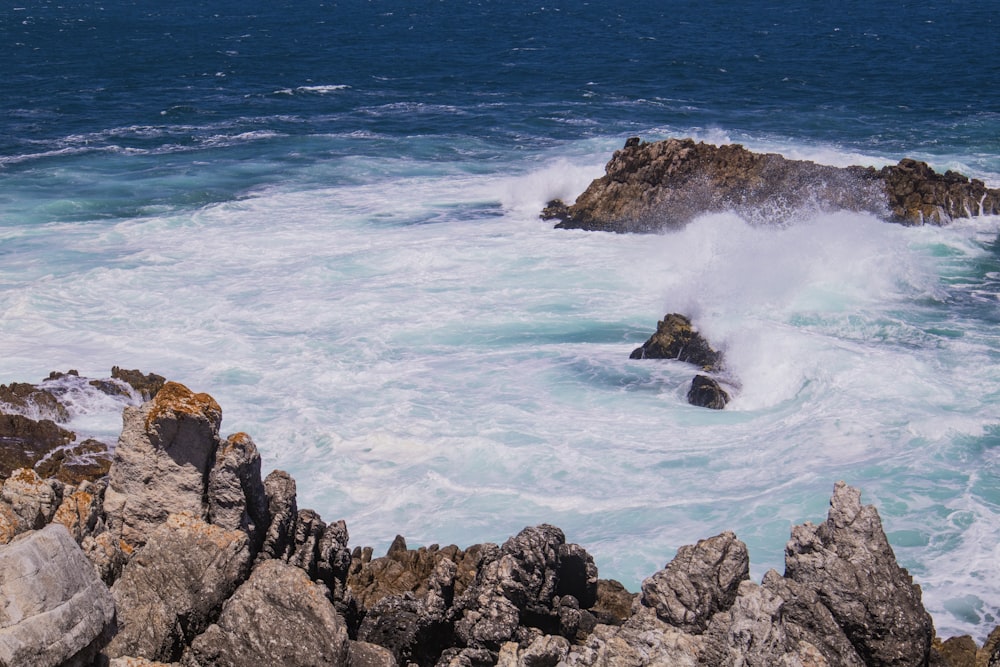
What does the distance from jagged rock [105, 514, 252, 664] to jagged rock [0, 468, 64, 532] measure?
52.3 inches

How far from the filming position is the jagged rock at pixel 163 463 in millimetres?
13359

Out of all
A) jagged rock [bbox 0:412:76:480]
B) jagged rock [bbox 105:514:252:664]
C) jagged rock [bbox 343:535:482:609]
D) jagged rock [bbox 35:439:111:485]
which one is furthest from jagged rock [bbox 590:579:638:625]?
jagged rock [bbox 0:412:76:480]

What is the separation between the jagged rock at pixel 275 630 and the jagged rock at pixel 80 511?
100.0 inches

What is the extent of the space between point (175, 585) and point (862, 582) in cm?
809

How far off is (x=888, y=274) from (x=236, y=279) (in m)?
22.0

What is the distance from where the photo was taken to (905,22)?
103 metres

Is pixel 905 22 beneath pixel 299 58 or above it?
above

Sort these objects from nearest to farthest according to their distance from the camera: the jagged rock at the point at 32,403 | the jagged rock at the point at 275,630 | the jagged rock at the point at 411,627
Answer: the jagged rock at the point at 275,630, the jagged rock at the point at 411,627, the jagged rock at the point at 32,403

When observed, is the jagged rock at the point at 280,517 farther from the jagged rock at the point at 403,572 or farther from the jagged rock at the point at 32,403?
the jagged rock at the point at 32,403

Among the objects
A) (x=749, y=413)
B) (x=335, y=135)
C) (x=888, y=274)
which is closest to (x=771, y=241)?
(x=888, y=274)

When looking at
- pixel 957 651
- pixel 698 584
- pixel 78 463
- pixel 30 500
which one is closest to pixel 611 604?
pixel 698 584

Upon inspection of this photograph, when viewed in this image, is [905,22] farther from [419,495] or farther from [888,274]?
[419,495]

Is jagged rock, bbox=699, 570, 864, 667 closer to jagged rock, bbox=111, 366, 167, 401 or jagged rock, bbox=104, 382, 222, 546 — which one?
jagged rock, bbox=104, 382, 222, 546

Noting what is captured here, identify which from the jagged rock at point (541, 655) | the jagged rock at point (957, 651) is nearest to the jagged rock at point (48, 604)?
the jagged rock at point (541, 655)
